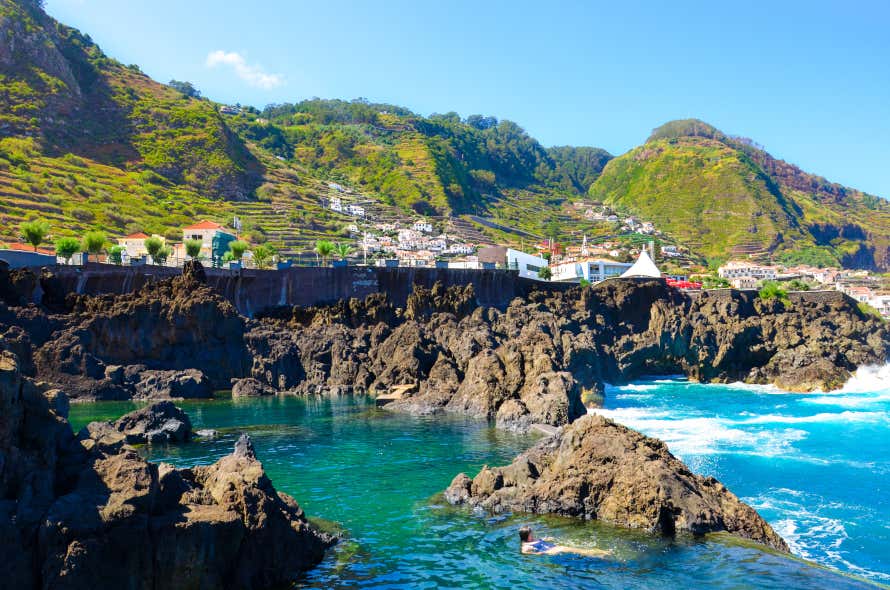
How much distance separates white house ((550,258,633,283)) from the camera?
125 meters

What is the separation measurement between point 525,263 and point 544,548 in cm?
10297

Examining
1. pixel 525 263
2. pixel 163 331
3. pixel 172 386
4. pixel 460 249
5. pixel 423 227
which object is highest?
pixel 423 227

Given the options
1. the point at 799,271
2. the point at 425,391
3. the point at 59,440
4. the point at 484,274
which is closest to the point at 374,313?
the point at 484,274

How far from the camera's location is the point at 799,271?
16900cm

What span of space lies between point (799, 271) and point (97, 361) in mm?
154520

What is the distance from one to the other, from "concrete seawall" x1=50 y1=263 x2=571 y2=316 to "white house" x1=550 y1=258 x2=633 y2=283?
126 feet

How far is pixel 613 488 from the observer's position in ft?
73.2

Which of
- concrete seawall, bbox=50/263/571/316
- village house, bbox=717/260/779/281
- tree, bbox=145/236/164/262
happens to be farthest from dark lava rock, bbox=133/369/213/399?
village house, bbox=717/260/779/281

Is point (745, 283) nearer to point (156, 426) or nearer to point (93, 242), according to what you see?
point (93, 242)

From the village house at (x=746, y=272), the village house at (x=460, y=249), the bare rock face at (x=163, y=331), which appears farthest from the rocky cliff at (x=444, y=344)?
the village house at (x=746, y=272)

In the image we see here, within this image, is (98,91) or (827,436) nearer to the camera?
(827,436)

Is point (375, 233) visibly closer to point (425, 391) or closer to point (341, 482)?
point (425, 391)

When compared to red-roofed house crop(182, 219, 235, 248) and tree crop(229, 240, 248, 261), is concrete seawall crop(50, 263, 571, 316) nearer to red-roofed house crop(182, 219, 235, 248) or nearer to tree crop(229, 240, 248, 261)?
tree crop(229, 240, 248, 261)

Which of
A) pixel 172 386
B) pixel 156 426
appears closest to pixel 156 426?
pixel 156 426
